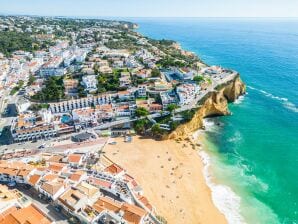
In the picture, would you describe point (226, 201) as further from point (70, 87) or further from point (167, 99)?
point (70, 87)

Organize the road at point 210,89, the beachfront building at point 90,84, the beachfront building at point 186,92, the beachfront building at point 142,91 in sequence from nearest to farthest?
1. the road at point 210,89
2. the beachfront building at point 186,92
3. the beachfront building at point 142,91
4. the beachfront building at point 90,84

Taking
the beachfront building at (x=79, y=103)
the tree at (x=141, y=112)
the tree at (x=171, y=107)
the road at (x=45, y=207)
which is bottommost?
the road at (x=45, y=207)

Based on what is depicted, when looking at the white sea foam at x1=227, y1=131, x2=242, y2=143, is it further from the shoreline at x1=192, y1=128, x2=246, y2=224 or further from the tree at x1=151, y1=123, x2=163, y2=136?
the tree at x1=151, y1=123, x2=163, y2=136

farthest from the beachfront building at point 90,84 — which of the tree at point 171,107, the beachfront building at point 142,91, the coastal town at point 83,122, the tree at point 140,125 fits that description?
the tree at point 171,107

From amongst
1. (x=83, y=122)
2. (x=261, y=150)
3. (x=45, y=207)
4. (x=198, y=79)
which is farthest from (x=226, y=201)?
(x=198, y=79)

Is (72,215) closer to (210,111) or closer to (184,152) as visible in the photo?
(184,152)

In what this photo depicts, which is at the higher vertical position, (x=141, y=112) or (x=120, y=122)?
(x=141, y=112)

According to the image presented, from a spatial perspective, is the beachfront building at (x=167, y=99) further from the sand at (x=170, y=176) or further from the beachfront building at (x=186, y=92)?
the sand at (x=170, y=176)
